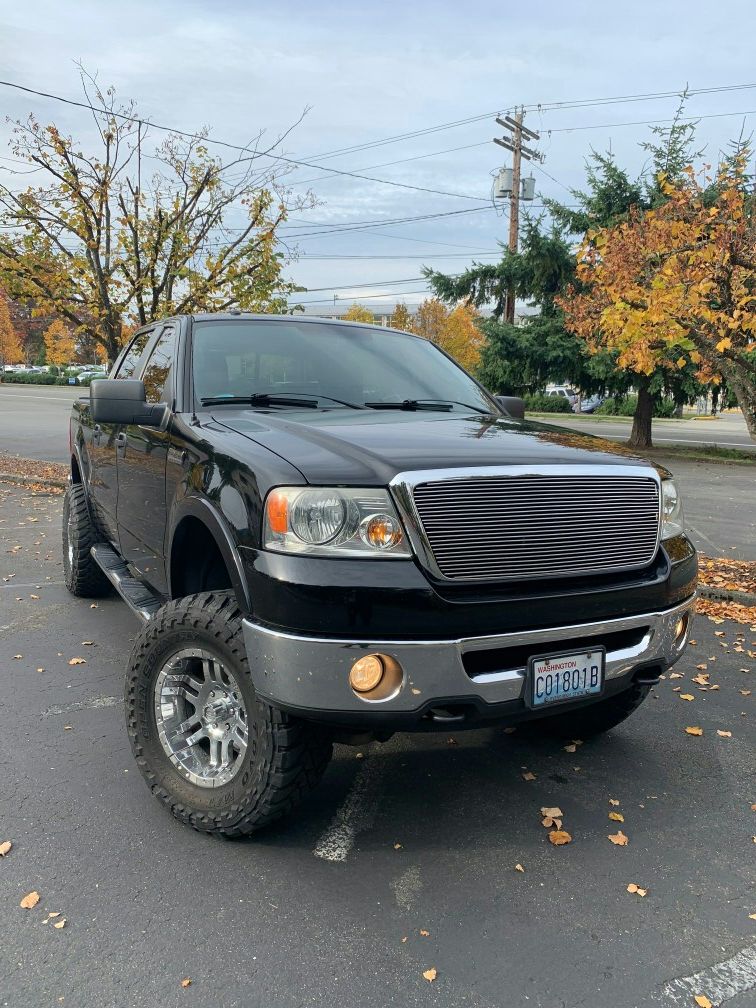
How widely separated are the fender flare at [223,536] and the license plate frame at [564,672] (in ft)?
3.05

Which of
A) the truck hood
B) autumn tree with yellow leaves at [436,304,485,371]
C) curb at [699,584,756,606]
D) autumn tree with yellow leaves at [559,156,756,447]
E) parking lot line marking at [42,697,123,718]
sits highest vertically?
autumn tree with yellow leaves at [436,304,485,371]

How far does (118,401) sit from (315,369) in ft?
3.09

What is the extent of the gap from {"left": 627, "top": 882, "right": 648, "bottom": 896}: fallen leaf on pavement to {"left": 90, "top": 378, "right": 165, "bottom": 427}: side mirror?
2658 millimetres

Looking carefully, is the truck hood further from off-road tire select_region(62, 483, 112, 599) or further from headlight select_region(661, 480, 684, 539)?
off-road tire select_region(62, 483, 112, 599)

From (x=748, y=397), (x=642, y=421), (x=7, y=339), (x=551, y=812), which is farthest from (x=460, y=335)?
(x=551, y=812)

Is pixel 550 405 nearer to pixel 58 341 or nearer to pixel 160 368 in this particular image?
pixel 58 341

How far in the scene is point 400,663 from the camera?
7.86 ft

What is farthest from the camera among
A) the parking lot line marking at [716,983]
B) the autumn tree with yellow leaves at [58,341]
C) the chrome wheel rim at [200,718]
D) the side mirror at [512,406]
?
the autumn tree with yellow leaves at [58,341]

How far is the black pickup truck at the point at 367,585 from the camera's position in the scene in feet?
7.92

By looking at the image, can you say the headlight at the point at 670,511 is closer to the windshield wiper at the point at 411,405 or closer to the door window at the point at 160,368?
the windshield wiper at the point at 411,405

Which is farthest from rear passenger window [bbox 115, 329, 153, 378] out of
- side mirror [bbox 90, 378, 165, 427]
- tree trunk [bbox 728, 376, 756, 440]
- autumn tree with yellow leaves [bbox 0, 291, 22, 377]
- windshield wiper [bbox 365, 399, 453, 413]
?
autumn tree with yellow leaves [bbox 0, 291, 22, 377]

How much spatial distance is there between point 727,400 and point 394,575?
62.0 feet

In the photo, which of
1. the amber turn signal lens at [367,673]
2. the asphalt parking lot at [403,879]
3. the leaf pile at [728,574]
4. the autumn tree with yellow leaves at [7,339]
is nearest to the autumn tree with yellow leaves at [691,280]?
the leaf pile at [728,574]

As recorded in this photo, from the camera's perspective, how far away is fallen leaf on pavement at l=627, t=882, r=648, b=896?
262cm
